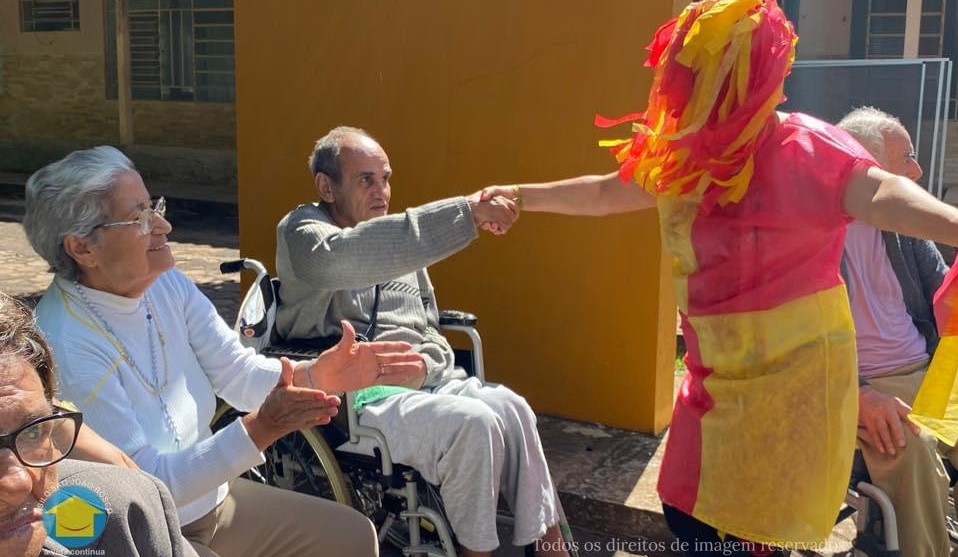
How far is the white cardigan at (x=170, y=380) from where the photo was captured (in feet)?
7.49

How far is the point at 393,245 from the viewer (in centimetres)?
294

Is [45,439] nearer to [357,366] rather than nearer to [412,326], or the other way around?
[357,366]

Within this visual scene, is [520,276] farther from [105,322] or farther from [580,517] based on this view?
[105,322]

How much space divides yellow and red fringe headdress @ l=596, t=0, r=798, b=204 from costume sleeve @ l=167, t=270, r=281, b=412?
125 cm

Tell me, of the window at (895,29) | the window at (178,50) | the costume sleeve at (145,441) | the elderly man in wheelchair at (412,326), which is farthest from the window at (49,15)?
the costume sleeve at (145,441)

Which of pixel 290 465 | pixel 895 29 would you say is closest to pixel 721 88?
pixel 290 465

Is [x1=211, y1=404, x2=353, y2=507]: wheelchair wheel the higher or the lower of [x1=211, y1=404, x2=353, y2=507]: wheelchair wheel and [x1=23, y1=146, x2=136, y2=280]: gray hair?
the lower

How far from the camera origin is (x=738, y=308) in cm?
229

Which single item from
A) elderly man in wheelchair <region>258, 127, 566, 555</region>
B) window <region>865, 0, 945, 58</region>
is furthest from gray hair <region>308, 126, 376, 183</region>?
window <region>865, 0, 945, 58</region>

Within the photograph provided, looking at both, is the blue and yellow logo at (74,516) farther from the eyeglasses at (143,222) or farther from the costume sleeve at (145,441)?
the eyeglasses at (143,222)

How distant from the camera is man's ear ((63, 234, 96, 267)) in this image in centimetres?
241

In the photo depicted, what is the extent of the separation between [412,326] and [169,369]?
1.04m

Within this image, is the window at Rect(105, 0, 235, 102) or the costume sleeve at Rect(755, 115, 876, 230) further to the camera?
the window at Rect(105, 0, 235, 102)

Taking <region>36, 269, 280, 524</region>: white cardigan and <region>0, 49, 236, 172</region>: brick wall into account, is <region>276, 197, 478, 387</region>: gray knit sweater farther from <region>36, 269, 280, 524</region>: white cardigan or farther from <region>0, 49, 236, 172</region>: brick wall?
<region>0, 49, 236, 172</region>: brick wall
